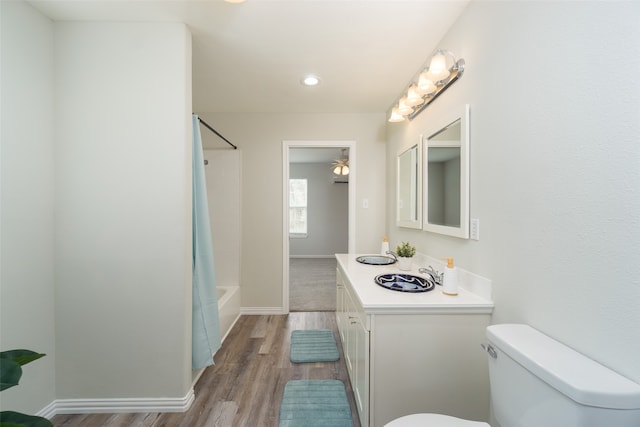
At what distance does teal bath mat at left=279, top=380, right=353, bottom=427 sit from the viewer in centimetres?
155

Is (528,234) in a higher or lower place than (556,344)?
higher

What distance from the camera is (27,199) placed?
4.83 ft

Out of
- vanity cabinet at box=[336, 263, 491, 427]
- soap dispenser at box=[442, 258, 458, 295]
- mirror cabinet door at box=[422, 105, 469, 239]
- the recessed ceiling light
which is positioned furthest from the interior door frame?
vanity cabinet at box=[336, 263, 491, 427]

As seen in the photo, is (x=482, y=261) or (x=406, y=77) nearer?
(x=482, y=261)

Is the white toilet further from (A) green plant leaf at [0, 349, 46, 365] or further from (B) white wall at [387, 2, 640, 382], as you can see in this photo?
(A) green plant leaf at [0, 349, 46, 365]

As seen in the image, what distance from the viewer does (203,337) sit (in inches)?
72.0

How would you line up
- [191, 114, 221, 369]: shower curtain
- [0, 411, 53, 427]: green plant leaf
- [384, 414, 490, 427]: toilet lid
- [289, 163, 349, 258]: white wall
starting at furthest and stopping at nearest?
[289, 163, 349, 258]: white wall
[191, 114, 221, 369]: shower curtain
[384, 414, 490, 427]: toilet lid
[0, 411, 53, 427]: green plant leaf

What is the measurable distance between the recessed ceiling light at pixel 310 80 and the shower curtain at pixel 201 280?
97 centimetres

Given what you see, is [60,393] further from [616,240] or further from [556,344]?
[616,240]

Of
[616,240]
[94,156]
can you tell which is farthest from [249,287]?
[616,240]

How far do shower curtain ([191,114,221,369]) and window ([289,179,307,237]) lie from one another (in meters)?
4.97

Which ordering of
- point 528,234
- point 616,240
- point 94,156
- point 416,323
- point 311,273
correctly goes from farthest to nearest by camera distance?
point 311,273 → point 94,156 → point 416,323 → point 528,234 → point 616,240

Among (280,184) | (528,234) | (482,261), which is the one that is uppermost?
(280,184)

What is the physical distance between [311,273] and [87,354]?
3.87 m
